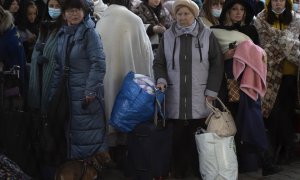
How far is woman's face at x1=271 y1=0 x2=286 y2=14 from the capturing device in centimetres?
627

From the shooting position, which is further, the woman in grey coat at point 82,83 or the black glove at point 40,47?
the black glove at point 40,47

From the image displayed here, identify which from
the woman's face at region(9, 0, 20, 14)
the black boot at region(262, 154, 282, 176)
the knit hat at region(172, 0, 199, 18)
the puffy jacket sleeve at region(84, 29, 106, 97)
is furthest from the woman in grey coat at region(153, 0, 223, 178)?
the woman's face at region(9, 0, 20, 14)

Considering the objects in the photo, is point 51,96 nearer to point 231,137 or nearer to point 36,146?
point 36,146

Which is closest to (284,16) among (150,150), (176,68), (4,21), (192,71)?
(192,71)

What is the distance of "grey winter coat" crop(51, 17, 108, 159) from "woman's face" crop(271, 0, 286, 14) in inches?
86.3

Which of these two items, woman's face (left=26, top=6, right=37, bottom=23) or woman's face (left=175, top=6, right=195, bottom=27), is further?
woman's face (left=26, top=6, right=37, bottom=23)

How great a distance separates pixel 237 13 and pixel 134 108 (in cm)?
152

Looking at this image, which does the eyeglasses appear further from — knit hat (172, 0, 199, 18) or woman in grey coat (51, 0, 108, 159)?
knit hat (172, 0, 199, 18)

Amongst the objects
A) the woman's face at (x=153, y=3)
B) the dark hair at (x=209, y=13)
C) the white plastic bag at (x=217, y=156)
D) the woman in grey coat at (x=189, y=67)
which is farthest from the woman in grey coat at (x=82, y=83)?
the woman's face at (x=153, y=3)

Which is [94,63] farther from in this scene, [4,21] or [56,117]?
[4,21]

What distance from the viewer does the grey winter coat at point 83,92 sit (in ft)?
17.5

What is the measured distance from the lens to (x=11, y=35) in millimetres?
5938

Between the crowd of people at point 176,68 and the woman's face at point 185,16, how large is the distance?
10 millimetres

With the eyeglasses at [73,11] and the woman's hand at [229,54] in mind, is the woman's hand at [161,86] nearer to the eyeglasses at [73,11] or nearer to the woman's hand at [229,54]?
the woman's hand at [229,54]
